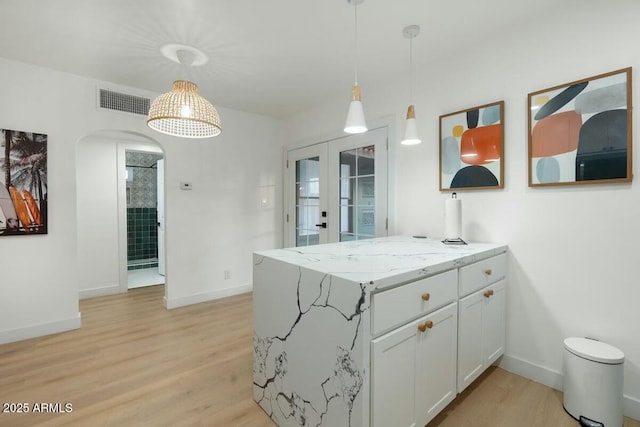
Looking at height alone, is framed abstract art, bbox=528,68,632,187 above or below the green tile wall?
above

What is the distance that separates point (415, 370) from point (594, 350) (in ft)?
3.65

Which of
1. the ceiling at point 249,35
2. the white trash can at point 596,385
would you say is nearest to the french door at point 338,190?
the ceiling at point 249,35

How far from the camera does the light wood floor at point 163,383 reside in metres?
1.69

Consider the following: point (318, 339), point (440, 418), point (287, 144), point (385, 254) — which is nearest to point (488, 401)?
point (440, 418)

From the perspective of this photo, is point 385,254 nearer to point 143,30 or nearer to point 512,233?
point 512,233

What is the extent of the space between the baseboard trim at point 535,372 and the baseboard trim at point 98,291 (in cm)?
456

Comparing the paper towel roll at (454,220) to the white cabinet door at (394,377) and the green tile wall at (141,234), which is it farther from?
the green tile wall at (141,234)

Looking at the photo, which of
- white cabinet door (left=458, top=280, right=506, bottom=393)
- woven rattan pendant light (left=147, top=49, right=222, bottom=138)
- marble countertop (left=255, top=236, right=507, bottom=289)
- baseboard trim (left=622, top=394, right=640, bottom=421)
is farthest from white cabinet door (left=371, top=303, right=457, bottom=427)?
woven rattan pendant light (left=147, top=49, right=222, bottom=138)

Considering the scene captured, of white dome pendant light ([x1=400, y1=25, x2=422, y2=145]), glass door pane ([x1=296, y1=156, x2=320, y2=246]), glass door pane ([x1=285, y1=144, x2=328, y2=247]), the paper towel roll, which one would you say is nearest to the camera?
white dome pendant light ([x1=400, y1=25, x2=422, y2=145])

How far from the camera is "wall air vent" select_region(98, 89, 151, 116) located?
3016mm

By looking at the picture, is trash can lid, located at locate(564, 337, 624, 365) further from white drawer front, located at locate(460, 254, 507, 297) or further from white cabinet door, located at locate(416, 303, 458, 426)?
white cabinet door, located at locate(416, 303, 458, 426)

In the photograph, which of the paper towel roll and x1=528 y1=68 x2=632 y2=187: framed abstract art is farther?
the paper towel roll

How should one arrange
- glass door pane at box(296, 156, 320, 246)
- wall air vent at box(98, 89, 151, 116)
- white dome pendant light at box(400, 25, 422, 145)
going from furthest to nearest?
glass door pane at box(296, 156, 320, 246) → wall air vent at box(98, 89, 151, 116) → white dome pendant light at box(400, 25, 422, 145)

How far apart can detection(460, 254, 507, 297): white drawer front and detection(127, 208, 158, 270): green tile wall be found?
229 inches
